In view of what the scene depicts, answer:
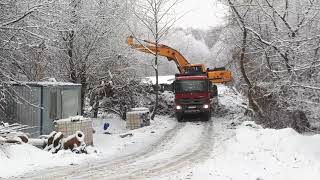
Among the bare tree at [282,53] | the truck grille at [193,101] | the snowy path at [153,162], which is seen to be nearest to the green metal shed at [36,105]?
the snowy path at [153,162]

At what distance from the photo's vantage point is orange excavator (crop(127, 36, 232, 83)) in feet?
98.1

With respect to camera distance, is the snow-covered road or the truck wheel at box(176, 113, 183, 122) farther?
the truck wheel at box(176, 113, 183, 122)

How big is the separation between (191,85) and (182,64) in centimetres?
461

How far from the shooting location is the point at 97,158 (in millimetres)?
15695

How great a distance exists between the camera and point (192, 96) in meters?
28.5

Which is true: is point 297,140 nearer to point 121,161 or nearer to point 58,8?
point 121,161

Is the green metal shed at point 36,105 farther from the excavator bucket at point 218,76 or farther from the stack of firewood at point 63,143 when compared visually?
the excavator bucket at point 218,76

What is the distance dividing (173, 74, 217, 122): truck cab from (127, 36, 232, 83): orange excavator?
1962mm

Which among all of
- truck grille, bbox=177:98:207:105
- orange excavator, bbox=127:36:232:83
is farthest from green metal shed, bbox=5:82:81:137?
orange excavator, bbox=127:36:232:83

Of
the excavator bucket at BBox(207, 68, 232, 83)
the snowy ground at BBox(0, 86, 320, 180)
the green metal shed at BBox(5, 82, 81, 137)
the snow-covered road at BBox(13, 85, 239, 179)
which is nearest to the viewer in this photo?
the snowy ground at BBox(0, 86, 320, 180)

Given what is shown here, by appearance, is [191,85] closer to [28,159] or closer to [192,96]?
[192,96]

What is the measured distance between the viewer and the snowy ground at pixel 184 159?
39.7 feet

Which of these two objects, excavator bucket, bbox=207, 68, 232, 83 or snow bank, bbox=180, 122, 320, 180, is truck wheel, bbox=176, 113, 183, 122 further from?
snow bank, bbox=180, 122, 320, 180

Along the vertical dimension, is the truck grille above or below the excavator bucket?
below
